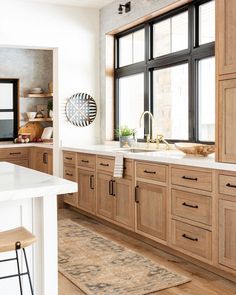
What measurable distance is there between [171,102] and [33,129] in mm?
3544

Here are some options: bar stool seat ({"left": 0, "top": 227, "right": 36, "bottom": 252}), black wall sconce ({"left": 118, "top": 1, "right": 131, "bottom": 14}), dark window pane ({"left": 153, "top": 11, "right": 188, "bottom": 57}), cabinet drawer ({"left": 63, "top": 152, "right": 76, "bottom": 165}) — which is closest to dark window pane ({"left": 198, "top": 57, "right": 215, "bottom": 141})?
dark window pane ({"left": 153, "top": 11, "right": 188, "bottom": 57})

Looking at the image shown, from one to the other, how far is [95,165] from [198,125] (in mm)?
1312

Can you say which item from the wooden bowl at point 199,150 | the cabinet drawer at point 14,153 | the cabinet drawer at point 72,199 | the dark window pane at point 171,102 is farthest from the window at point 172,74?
the cabinet drawer at point 14,153

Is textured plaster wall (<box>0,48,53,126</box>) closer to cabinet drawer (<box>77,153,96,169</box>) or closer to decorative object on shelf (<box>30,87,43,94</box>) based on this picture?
decorative object on shelf (<box>30,87,43,94</box>)

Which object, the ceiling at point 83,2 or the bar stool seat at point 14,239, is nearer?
the bar stool seat at point 14,239

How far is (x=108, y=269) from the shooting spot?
11.6ft

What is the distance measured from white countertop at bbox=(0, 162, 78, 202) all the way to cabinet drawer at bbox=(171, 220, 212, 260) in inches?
55.3

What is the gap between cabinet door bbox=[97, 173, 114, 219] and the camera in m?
4.85

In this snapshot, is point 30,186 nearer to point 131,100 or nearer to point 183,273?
point 183,273

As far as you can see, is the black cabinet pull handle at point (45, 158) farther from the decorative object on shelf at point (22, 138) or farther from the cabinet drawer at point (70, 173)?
the decorative object on shelf at point (22, 138)

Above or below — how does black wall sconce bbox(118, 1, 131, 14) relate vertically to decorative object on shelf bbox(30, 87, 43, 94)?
above

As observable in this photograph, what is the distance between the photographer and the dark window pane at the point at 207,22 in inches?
172

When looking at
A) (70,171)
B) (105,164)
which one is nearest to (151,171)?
(105,164)

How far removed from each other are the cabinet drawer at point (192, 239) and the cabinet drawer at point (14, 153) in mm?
4195
